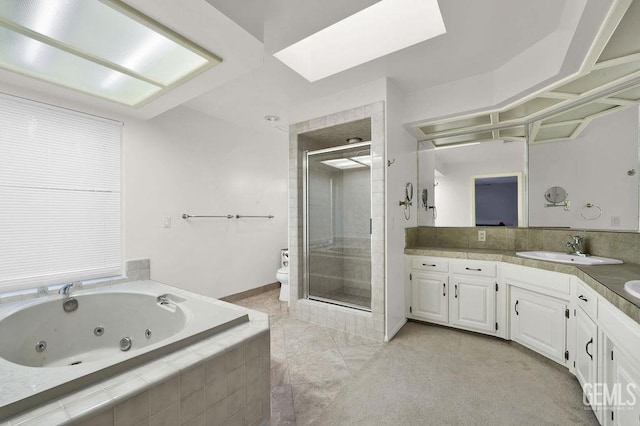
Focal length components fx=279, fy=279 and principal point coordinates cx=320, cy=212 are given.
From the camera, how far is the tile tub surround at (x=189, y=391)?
0.93m

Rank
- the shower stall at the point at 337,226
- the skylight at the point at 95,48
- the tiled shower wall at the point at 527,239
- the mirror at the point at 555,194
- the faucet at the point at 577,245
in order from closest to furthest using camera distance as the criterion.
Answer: the skylight at the point at 95,48, the tiled shower wall at the point at 527,239, the faucet at the point at 577,245, the mirror at the point at 555,194, the shower stall at the point at 337,226

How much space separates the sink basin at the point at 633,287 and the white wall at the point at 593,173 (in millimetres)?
881

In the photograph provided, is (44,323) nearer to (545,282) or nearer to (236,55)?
(236,55)

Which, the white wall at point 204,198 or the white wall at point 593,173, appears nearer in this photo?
the white wall at point 593,173

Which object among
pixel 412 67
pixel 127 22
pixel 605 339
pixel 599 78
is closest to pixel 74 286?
pixel 127 22

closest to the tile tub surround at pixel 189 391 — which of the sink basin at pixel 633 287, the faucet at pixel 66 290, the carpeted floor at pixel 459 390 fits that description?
the carpeted floor at pixel 459 390

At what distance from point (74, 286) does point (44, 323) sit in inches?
13.6

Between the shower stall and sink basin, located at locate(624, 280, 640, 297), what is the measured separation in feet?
6.41

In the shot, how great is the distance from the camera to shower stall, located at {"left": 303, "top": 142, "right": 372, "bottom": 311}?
10.4ft

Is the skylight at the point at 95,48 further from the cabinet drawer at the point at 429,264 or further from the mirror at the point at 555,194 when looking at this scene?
the mirror at the point at 555,194

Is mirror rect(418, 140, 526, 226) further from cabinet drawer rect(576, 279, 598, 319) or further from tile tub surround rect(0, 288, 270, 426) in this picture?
tile tub surround rect(0, 288, 270, 426)

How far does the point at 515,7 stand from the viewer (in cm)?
174

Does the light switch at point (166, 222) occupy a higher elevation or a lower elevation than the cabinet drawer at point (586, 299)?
higher

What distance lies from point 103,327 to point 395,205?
8.70 ft
